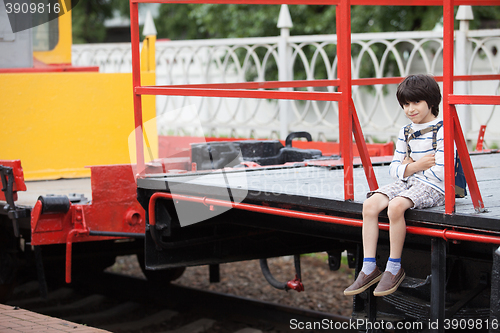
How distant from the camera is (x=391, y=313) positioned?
3.47 metres

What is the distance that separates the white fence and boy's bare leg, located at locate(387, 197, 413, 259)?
2079 mm

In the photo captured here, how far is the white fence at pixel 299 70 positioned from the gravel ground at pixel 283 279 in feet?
5.48

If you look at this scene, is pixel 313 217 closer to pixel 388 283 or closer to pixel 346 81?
pixel 388 283

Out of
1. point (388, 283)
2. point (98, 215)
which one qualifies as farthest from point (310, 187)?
point (98, 215)

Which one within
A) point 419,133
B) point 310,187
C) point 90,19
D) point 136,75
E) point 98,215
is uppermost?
point 90,19

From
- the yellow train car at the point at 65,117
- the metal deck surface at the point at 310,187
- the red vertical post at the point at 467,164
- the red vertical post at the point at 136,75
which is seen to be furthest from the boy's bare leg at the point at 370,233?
the yellow train car at the point at 65,117

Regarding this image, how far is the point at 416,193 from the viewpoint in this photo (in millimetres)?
2863

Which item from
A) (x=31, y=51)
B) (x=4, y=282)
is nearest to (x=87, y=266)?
(x=4, y=282)

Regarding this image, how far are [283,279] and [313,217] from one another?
3966 millimetres

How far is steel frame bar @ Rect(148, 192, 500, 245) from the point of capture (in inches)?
104

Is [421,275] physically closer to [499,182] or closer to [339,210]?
[339,210]

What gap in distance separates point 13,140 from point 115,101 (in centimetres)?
98

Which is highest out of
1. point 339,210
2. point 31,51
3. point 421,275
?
point 31,51

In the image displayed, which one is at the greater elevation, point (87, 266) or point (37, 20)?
point (37, 20)
